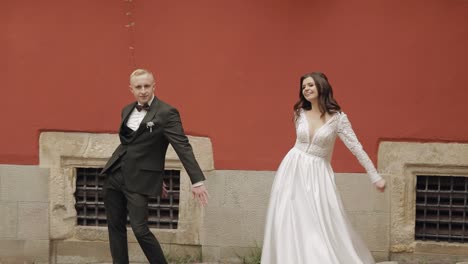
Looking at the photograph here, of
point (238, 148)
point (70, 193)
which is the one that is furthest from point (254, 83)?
point (70, 193)

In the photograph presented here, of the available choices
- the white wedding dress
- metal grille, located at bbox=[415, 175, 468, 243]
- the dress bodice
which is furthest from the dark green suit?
metal grille, located at bbox=[415, 175, 468, 243]

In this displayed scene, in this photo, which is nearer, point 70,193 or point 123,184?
point 123,184

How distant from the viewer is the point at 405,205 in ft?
23.5

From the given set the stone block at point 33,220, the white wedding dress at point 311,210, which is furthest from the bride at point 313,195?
the stone block at point 33,220

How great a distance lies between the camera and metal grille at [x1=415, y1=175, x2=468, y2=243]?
23.6ft

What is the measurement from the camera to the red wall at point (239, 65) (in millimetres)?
7008

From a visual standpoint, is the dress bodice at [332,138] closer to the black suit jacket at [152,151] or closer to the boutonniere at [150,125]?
the black suit jacket at [152,151]

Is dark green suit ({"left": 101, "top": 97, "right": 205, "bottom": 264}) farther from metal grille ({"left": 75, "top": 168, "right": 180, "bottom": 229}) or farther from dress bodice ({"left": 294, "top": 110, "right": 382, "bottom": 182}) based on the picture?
metal grille ({"left": 75, "top": 168, "right": 180, "bottom": 229})

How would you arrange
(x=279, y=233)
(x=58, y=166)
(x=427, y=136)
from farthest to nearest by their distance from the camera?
(x=58, y=166)
(x=427, y=136)
(x=279, y=233)

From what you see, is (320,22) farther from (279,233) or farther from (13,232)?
(13,232)

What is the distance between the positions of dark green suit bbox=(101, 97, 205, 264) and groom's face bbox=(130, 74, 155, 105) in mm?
76

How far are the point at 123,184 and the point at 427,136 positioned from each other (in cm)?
250

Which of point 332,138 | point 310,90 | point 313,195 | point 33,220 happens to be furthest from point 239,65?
point 33,220

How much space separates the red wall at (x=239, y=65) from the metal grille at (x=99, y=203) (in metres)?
0.45
